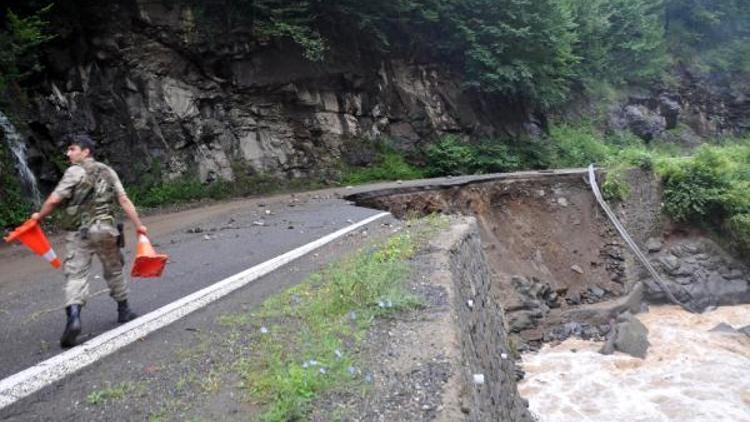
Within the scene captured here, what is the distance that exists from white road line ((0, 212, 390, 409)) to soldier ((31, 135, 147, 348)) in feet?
0.96

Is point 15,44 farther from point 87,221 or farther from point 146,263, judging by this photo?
point 146,263

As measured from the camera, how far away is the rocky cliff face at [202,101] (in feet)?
46.2

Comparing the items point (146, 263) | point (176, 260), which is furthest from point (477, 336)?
point (176, 260)

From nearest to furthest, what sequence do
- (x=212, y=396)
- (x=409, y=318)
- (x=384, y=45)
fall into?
(x=212, y=396), (x=409, y=318), (x=384, y=45)

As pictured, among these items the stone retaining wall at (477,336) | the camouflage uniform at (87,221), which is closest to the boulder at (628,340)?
the stone retaining wall at (477,336)

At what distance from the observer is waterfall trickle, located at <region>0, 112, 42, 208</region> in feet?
38.1

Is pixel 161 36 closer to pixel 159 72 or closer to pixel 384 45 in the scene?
pixel 159 72

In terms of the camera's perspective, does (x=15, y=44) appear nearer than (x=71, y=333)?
No

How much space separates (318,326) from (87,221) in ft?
7.00

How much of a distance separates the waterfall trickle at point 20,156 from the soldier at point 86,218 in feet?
28.0

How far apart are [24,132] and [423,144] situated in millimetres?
12218

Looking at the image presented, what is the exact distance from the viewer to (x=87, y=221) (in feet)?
15.1

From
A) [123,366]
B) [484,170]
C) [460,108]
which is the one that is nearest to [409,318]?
[123,366]

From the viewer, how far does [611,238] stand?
14992mm
